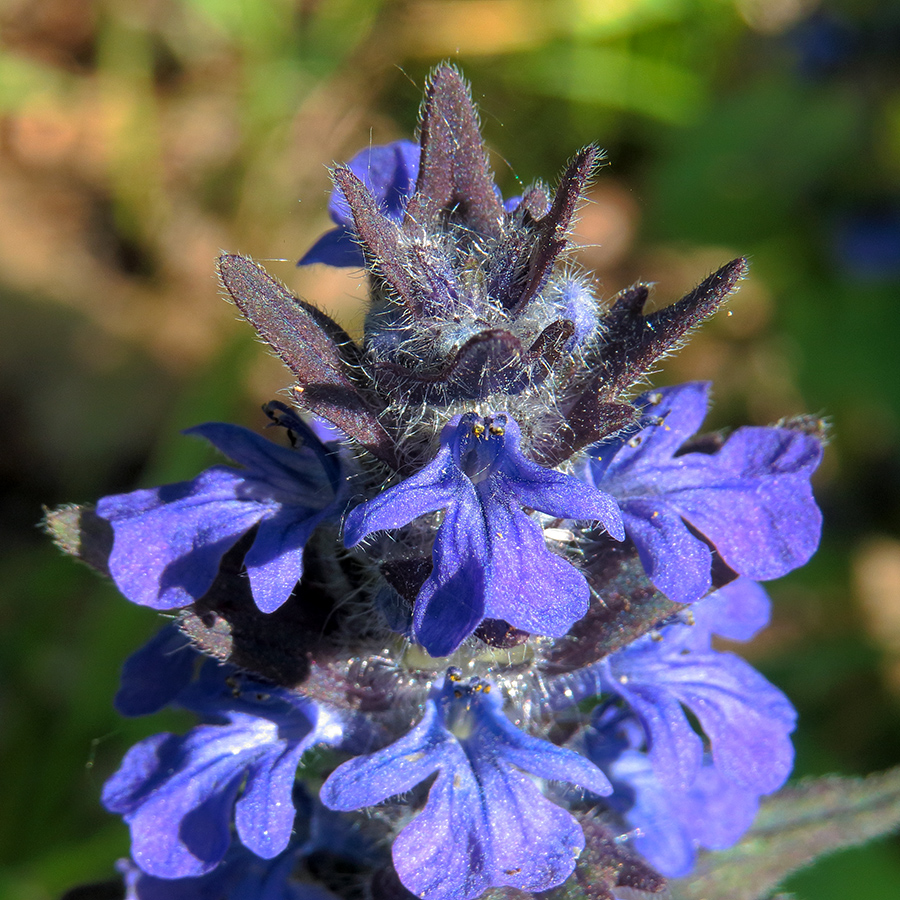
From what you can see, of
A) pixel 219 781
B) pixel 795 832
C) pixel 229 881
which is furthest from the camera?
pixel 795 832

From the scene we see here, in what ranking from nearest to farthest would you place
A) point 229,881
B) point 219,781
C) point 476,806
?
1. point 476,806
2. point 219,781
3. point 229,881

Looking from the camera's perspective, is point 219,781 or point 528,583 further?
point 219,781

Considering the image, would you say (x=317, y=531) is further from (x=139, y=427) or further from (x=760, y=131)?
(x=760, y=131)

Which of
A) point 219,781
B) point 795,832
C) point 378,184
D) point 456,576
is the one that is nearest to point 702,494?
point 456,576

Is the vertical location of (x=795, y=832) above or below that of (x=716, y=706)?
below

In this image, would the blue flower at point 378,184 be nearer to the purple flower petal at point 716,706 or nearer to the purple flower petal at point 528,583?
the purple flower petal at point 528,583

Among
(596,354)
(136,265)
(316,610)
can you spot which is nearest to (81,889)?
(316,610)

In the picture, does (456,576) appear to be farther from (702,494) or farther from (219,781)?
(219,781)
